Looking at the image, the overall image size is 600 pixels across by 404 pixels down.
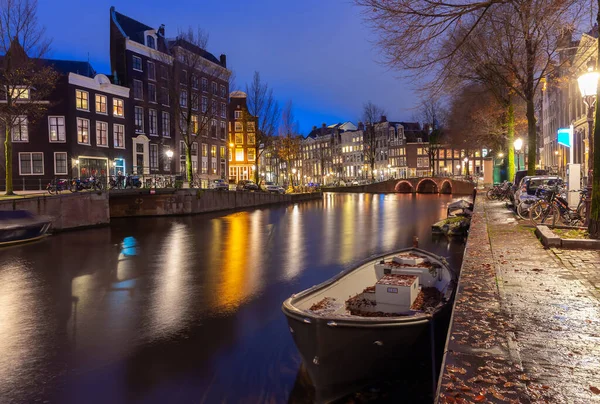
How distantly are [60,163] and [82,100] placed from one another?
18.4 ft

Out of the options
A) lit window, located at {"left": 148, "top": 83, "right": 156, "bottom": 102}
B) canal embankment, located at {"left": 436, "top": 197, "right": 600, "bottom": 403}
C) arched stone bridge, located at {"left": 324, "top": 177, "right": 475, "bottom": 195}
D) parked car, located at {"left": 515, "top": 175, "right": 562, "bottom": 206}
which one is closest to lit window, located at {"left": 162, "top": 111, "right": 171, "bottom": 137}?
lit window, located at {"left": 148, "top": 83, "right": 156, "bottom": 102}

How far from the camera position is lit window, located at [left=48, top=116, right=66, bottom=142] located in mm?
38594

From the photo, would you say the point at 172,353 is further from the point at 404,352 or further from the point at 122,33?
the point at 122,33

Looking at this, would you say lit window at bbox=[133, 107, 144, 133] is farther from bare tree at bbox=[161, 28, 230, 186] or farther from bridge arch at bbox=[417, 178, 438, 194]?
bridge arch at bbox=[417, 178, 438, 194]

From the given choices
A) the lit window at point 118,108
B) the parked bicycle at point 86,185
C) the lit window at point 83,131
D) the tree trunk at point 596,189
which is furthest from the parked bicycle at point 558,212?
the lit window at point 118,108

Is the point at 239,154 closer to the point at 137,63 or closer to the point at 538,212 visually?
the point at 137,63

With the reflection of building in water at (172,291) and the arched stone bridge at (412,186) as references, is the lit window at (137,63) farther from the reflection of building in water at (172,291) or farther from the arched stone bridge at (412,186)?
the arched stone bridge at (412,186)

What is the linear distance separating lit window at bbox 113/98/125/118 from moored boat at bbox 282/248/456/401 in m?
40.7

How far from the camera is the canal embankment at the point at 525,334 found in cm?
420

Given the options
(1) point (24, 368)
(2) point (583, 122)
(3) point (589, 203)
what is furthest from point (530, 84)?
Answer: (1) point (24, 368)

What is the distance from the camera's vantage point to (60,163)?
3875cm

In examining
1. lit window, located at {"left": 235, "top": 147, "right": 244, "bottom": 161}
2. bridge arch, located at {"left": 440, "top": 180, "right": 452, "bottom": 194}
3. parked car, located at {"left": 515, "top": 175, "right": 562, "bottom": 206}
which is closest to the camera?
parked car, located at {"left": 515, "top": 175, "right": 562, "bottom": 206}

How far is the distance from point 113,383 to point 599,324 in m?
6.98

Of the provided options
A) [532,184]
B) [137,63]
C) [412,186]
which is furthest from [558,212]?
[412,186]
